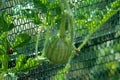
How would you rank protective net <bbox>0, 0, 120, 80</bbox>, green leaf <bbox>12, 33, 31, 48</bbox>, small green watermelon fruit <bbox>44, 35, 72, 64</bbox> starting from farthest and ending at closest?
protective net <bbox>0, 0, 120, 80</bbox>, green leaf <bbox>12, 33, 31, 48</bbox>, small green watermelon fruit <bbox>44, 35, 72, 64</bbox>

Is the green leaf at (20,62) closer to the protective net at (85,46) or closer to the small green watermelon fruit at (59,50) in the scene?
the small green watermelon fruit at (59,50)

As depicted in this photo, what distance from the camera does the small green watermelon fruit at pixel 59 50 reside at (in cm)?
75

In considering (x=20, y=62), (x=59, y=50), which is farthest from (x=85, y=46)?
(x=59, y=50)

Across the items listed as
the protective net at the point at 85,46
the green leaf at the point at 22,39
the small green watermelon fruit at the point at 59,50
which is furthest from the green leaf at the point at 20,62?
the protective net at the point at 85,46

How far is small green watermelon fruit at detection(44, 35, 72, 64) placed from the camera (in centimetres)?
75

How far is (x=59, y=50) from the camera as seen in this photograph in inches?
30.2

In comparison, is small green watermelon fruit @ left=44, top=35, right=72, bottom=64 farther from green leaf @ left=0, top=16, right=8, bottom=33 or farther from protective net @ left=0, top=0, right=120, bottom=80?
protective net @ left=0, top=0, right=120, bottom=80

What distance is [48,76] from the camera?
1.50 metres

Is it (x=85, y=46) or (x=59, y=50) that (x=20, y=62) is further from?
(x=85, y=46)

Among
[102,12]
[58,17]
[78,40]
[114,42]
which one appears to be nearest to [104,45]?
[114,42]

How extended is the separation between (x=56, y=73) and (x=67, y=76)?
102mm

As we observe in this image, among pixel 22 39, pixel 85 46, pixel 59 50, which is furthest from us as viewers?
pixel 85 46

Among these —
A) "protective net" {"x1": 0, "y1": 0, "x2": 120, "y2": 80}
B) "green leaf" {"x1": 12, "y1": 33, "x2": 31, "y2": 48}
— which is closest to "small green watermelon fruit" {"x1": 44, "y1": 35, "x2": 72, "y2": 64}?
"green leaf" {"x1": 12, "y1": 33, "x2": 31, "y2": 48}

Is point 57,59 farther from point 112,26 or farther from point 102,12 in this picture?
point 112,26
